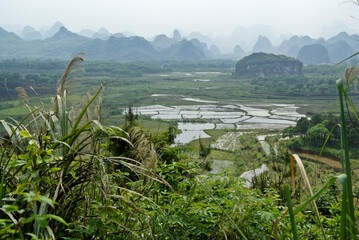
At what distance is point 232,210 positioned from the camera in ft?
5.10

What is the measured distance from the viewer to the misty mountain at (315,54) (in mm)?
149000

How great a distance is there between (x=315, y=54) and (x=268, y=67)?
68702 mm

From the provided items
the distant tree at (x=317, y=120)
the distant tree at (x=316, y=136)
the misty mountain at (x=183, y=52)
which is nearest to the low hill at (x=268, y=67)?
the distant tree at (x=317, y=120)

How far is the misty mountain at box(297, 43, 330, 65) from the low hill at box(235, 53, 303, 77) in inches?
2413

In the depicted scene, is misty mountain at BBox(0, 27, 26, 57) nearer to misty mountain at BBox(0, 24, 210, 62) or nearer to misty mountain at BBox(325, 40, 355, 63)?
misty mountain at BBox(0, 24, 210, 62)

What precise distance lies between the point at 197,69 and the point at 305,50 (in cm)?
6907

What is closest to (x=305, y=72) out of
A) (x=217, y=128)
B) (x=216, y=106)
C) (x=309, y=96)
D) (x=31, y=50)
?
(x=309, y=96)

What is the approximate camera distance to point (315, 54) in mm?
151875

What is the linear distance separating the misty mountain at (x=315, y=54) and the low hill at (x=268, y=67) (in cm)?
6129

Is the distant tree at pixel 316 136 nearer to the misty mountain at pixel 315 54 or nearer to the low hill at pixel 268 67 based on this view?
the low hill at pixel 268 67

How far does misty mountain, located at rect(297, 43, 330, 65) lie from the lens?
489 ft

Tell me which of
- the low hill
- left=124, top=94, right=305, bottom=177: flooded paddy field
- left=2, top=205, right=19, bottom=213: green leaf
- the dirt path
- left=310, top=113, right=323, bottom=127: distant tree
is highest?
the low hill

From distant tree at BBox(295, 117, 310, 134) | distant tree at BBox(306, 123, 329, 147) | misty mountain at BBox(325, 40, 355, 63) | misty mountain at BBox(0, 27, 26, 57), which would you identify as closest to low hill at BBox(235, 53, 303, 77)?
distant tree at BBox(295, 117, 310, 134)

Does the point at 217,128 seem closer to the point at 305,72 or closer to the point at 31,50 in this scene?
the point at 305,72
